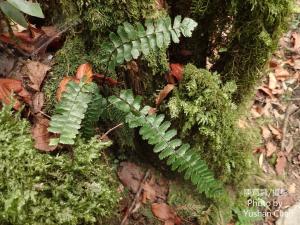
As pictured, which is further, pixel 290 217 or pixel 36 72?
pixel 290 217

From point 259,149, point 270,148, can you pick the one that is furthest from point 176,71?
point 270,148

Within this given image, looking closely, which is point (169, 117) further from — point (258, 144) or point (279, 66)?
point (279, 66)

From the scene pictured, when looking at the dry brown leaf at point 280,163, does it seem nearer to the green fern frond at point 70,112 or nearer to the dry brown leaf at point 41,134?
the green fern frond at point 70,112

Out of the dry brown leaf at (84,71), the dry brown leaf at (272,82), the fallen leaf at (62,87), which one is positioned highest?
the dry brown leaf at (272,82)

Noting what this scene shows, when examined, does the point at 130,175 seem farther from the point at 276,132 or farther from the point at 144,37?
the point at 276,132

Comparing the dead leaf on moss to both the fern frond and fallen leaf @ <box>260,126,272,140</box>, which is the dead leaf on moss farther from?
the fern frond

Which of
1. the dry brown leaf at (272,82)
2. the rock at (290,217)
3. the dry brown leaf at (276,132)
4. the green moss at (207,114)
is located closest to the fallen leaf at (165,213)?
the green moss at (207,114)
